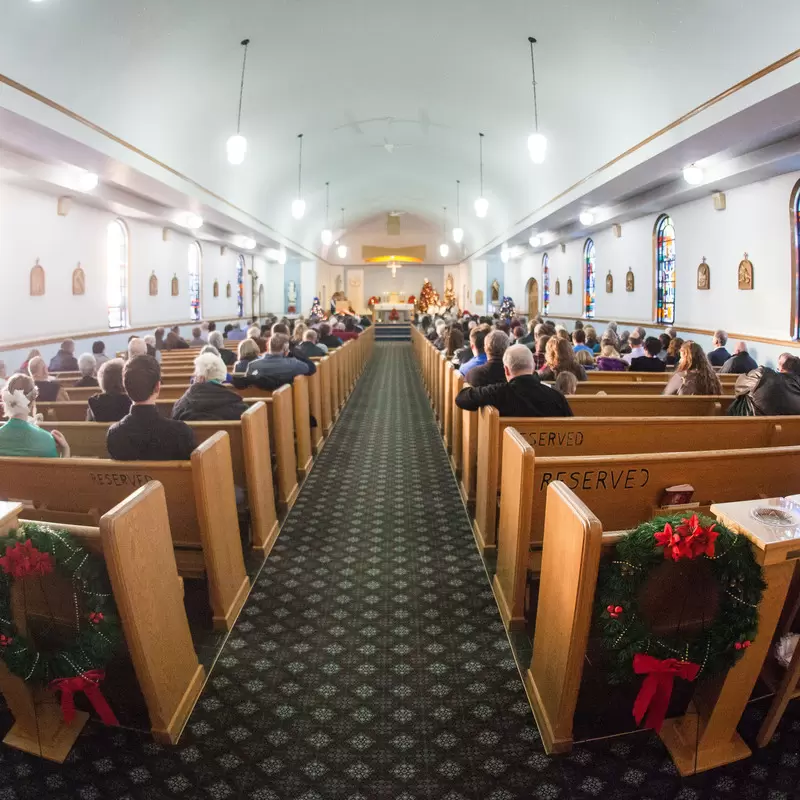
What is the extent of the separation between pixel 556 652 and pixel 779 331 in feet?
A: 24.4

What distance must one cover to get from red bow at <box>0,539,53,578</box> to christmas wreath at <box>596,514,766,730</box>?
1788mm

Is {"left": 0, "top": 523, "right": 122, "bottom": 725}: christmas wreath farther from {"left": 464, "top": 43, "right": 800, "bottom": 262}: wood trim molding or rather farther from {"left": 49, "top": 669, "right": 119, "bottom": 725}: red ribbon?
{"left": 464, "top": 43, "right": 800, "bottom": 262}: wood trim molding

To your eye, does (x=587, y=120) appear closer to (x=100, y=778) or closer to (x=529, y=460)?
(x=529, y=460)

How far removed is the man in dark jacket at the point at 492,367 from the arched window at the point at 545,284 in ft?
48.8

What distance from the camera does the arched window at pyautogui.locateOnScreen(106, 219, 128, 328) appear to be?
12.1 metres

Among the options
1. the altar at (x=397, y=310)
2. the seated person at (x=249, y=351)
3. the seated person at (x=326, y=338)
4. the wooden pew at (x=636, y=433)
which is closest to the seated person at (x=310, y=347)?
the seated person at (x=326, y=338)

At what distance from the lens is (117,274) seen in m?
12.4

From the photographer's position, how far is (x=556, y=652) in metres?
2.40

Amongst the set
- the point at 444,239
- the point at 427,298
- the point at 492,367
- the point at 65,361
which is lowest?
the point at 65,361

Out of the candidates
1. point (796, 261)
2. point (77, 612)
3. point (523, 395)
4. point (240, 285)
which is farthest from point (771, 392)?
point (240, 285)

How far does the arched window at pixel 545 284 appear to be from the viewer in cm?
1909

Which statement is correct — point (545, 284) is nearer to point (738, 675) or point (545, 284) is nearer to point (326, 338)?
point (326, 338)

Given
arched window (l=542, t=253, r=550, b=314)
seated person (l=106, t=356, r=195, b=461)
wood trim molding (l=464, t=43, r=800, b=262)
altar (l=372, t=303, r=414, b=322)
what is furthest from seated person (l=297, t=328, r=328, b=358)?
altar (l=372, t=303, r=414, b=322)

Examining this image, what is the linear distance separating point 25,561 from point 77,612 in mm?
303
